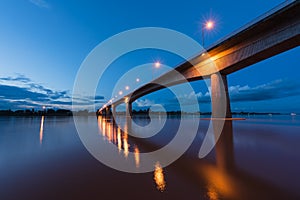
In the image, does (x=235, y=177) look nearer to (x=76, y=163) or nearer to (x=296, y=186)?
(x=296, y=186)

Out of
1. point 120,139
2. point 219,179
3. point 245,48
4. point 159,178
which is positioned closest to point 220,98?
point 245,48

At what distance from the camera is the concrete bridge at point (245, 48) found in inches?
549

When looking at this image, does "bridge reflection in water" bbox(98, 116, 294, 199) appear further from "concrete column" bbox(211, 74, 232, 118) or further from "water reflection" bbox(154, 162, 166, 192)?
"concrete column" bbox(211, 74, 232, 118)

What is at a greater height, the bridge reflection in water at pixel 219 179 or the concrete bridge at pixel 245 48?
the concrete bridge at pixel 245 48

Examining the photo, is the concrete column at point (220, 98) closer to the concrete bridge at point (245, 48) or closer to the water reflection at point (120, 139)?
the concrete bridge at point (245, 48)

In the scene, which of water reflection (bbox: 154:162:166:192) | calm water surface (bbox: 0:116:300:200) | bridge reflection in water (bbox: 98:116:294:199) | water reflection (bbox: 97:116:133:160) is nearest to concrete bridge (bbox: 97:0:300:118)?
calm water surface (bbox: 0:116:300:200)

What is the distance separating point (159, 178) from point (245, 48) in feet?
67.0

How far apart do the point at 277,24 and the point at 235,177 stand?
18.3 m

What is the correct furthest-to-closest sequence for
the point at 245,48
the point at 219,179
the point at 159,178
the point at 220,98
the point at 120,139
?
the point at 220,98
the point at 245,48
the point at 120,139
the point at 159,178
the point at 219,179

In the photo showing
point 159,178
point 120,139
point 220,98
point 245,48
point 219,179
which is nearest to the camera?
point 219,179

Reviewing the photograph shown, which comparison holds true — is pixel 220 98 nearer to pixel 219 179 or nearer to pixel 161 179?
pixel 219 179

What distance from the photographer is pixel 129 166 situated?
4152mm

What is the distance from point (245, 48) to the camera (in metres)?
18.2

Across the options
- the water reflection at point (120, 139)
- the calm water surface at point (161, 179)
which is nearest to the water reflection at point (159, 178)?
the calm water surface at point (161, 179)
